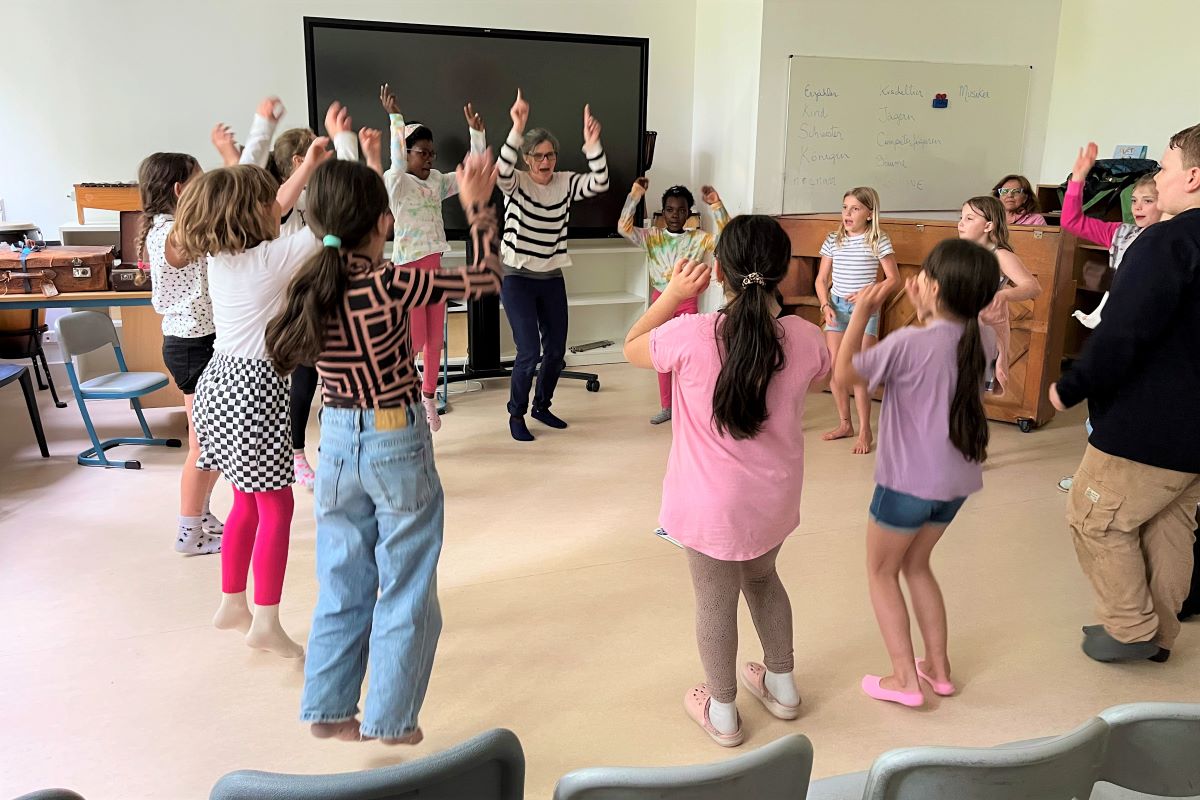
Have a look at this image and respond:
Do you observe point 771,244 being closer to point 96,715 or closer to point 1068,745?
point 1068,745

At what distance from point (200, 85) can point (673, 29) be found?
123 inches

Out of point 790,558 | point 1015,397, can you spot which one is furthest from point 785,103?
point 790,558

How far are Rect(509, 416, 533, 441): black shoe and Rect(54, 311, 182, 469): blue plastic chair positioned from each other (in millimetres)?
1660

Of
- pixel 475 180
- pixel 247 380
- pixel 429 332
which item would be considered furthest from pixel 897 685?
pixel 429 332

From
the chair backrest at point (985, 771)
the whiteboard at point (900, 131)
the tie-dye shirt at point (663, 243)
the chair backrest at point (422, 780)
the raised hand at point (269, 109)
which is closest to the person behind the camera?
the chair backrest at point (422, 780)

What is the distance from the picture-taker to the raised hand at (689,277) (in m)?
1.97

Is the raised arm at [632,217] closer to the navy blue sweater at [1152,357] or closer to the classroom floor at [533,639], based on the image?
the classroom floor at [533,639]

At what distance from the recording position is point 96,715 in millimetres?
2252

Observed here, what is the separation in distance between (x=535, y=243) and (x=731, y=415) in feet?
9.19

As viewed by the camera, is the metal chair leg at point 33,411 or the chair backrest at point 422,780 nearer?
the chair backrest at point 422,780

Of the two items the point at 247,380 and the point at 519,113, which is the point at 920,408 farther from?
the point at 519,113

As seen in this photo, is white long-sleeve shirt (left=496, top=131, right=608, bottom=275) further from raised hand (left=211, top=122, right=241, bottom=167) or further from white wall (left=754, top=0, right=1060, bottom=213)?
raised hand (left=211, top=122, right=241, bottom=167)

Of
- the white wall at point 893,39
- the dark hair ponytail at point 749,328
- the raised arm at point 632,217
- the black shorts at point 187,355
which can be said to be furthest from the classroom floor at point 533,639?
the white wall at point 893,39

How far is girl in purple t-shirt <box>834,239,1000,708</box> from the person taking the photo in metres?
2.12
